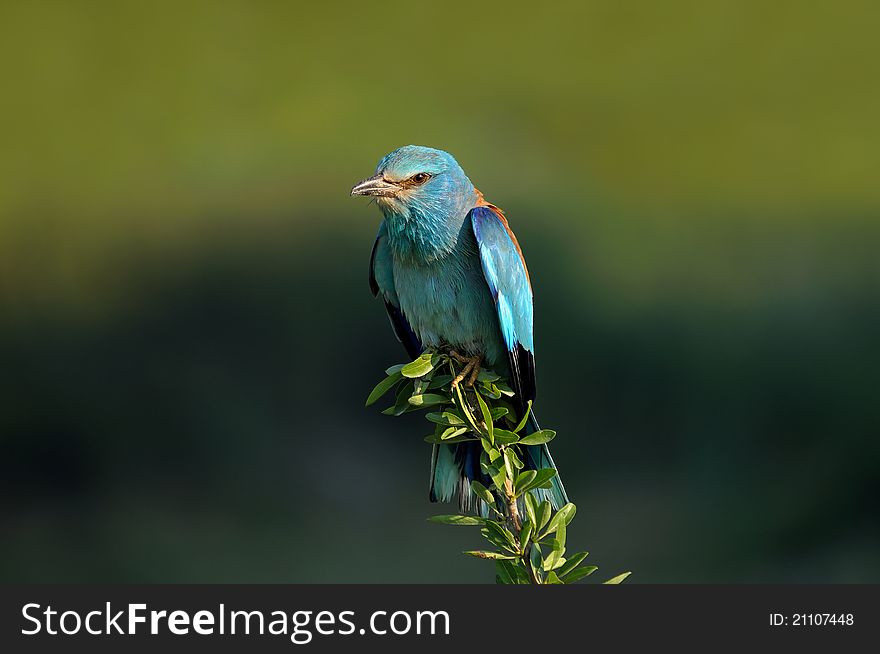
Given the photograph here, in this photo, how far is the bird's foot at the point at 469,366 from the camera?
155 cm

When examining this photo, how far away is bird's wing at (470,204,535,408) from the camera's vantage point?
1.61 metres

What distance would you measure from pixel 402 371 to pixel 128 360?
221 cm

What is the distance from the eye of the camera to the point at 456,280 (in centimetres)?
166

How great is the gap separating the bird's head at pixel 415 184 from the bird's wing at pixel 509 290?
52 millimetres

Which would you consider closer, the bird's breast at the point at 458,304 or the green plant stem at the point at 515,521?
the green plant stem at the point at 515,521

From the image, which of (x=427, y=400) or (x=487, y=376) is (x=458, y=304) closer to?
(x=487, y=376)

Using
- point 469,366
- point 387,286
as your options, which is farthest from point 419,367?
point 387,286

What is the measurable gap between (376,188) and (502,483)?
1.70 ft

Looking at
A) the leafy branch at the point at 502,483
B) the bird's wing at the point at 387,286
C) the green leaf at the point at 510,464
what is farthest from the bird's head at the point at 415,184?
the green leaf at the point at 510,464

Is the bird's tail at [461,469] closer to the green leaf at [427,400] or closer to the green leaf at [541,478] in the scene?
the green leaf at [427,400]

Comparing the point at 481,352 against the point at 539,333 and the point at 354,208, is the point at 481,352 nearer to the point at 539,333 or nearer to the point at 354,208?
the point at 539,333

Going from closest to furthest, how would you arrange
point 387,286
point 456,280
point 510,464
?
1. point 510,464
2. point 456,280
3. point 387,286

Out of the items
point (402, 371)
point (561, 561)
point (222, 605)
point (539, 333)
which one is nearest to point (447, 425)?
point (402, 371)

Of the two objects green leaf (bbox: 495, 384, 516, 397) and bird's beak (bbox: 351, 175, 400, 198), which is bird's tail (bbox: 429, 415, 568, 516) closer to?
green leaf (bbox: 495, 384, 516, 397)
